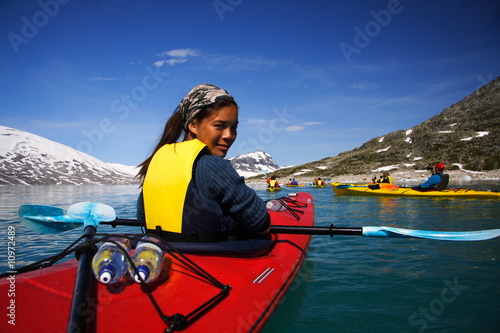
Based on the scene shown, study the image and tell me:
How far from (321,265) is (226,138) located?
3.06 meters

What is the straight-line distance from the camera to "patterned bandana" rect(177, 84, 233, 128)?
3.07 meters

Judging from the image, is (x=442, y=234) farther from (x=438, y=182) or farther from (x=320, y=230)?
(x=438, y=182)

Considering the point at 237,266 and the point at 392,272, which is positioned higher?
the point at 237,266

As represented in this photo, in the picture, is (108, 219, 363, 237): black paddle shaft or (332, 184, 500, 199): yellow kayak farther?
(332, 184, 500, 199): yellow kayak

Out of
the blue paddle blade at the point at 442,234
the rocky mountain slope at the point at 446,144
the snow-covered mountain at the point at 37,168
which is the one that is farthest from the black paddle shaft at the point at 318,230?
the snow-covered mountain at the point at 37,168

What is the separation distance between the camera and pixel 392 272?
4617 mm

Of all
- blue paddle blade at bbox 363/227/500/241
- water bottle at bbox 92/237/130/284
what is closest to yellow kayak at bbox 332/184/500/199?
blue paddle blade at bbox 363/227/500/241

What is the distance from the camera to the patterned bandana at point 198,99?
3.07 meters

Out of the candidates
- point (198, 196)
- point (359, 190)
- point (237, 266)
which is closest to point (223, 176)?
point (198, 196)

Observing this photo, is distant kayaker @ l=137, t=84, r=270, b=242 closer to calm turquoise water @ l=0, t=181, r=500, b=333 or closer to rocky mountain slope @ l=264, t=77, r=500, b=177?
calm turquoise water @ l=0, t=181, r=500, b=333

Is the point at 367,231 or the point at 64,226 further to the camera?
the point at 367,231

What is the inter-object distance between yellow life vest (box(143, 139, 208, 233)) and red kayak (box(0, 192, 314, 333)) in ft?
1.40

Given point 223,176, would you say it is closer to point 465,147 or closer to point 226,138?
point 226,138

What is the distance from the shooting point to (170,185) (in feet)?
8.96
